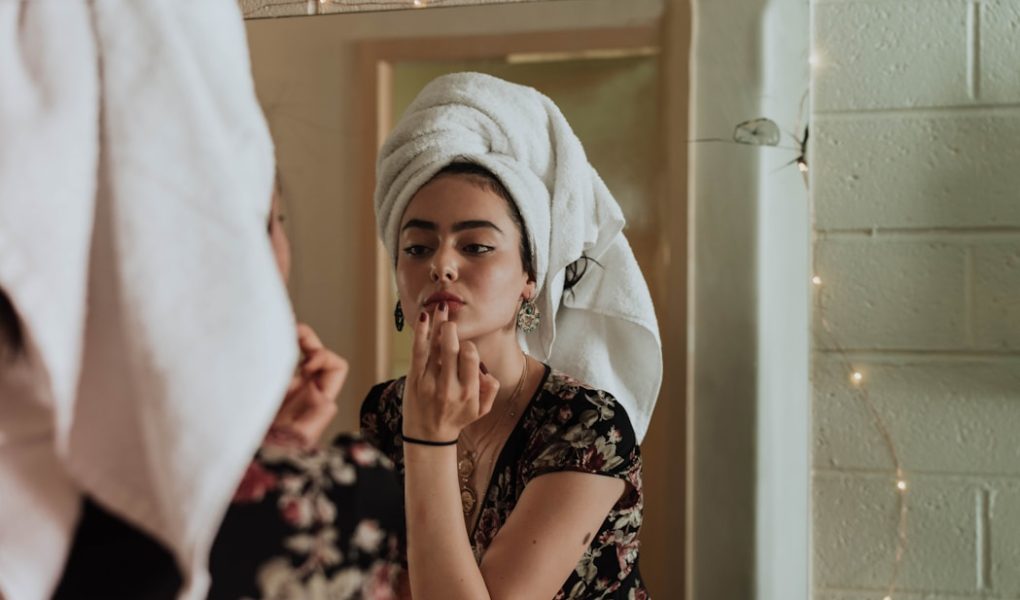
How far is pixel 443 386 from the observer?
79 centimetres

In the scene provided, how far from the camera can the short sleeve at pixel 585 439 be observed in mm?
809

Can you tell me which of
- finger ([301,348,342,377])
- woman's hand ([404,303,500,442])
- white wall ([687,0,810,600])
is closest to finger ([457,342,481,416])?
woman's hand ([404,303,500,442])

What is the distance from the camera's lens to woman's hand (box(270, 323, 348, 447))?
2.17ft

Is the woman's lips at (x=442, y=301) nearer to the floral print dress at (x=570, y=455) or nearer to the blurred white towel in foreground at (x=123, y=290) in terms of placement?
the floral print dress at (x=570, y=455)

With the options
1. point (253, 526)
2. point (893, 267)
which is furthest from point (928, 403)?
point (253, 526)

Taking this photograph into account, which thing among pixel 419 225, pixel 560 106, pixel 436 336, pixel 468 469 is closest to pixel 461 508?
pixel 468 469

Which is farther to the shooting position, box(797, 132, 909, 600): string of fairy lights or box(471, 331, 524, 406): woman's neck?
box(797, 132, 909, 600): string of fairy lights

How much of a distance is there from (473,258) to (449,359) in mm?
89

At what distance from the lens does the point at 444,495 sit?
2.47 feet

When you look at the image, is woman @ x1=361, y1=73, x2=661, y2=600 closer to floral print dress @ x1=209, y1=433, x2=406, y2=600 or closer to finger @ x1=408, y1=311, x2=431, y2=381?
finger @ x1=408, y1=311, x2=431, y2=381

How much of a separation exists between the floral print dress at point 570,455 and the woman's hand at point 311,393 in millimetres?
51

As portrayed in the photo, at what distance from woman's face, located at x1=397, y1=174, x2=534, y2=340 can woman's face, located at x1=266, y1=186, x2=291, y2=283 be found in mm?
123

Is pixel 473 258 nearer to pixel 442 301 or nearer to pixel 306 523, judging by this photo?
pixel 442 301

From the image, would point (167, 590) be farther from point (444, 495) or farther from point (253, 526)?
point (444, 495)
